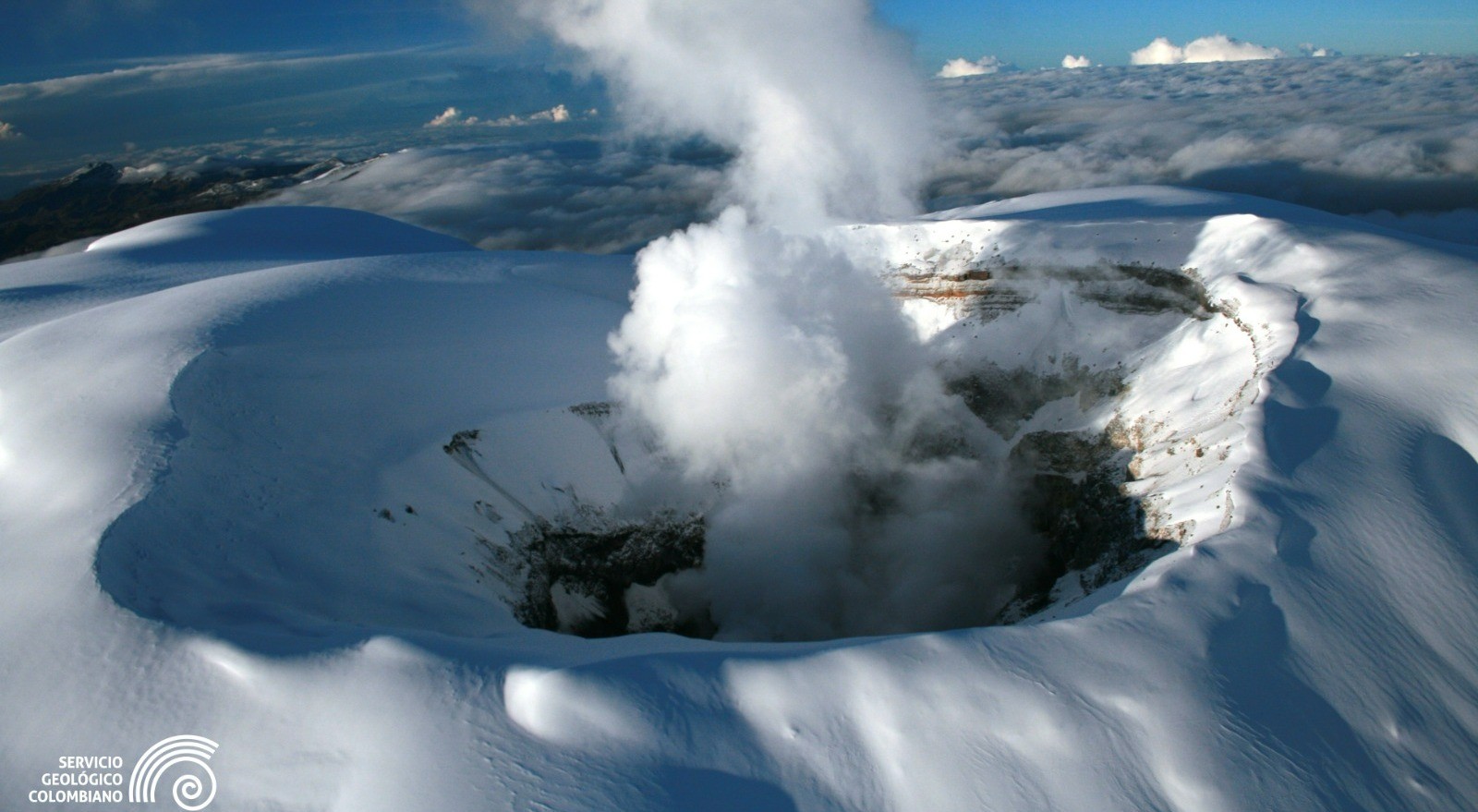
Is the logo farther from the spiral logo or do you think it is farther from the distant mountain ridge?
the distant mountain ridge

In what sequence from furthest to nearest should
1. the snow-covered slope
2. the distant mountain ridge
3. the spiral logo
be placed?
the distant mountain ridge, the snow-covered slope, the spiral logo

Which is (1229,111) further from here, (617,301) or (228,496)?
(228,496)

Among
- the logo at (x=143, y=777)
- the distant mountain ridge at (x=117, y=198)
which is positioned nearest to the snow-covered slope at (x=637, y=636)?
the logo at (x=143, y=777)

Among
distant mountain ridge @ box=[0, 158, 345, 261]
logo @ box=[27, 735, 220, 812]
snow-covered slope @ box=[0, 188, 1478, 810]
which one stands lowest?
distant mountain ridge @ box=[0, 158, 345, 261]

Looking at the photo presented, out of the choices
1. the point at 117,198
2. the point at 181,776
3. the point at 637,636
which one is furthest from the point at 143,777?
the point at 117,198

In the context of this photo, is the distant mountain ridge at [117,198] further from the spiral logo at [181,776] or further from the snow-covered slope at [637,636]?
the spiral logo at [181,776]

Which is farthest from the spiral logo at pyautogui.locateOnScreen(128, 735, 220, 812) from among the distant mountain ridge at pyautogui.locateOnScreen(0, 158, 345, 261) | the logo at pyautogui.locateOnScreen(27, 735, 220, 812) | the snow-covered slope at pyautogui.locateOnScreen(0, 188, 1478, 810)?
the distant mountain ridge at pyautogui.locateOnScreen(0, 158, 345, 261)
